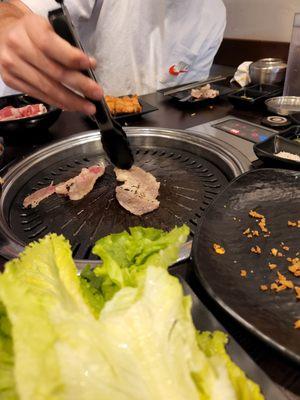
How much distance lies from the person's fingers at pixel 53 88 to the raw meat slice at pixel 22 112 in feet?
2.77

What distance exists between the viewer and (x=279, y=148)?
1796 millimetres

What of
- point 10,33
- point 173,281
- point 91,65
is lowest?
point 173,281

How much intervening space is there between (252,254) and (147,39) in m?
2.70

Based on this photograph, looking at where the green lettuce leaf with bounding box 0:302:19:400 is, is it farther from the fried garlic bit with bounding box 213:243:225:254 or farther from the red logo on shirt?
the red logo on shirt

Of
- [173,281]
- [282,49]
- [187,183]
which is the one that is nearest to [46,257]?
[173,281]

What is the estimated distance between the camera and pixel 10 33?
1.25m

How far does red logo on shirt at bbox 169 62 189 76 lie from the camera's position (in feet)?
11.0

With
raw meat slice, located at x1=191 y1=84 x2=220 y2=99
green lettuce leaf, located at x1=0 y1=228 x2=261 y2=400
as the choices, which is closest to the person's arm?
green lettuce leaf, located at x1=0 y1=228 x2=261 y2=400

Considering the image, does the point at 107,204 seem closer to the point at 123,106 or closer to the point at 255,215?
the point at 255,215

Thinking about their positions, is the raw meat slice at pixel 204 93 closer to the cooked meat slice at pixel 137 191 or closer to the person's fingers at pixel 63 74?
the cooked meat slice at pixel 137 191

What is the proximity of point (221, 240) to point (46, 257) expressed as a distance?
25.0 inches

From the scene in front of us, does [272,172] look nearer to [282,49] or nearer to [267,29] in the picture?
[282,49]

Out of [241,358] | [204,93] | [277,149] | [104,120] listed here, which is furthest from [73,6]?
[241,358]

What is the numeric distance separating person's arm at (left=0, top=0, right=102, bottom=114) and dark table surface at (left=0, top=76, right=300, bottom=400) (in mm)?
691
